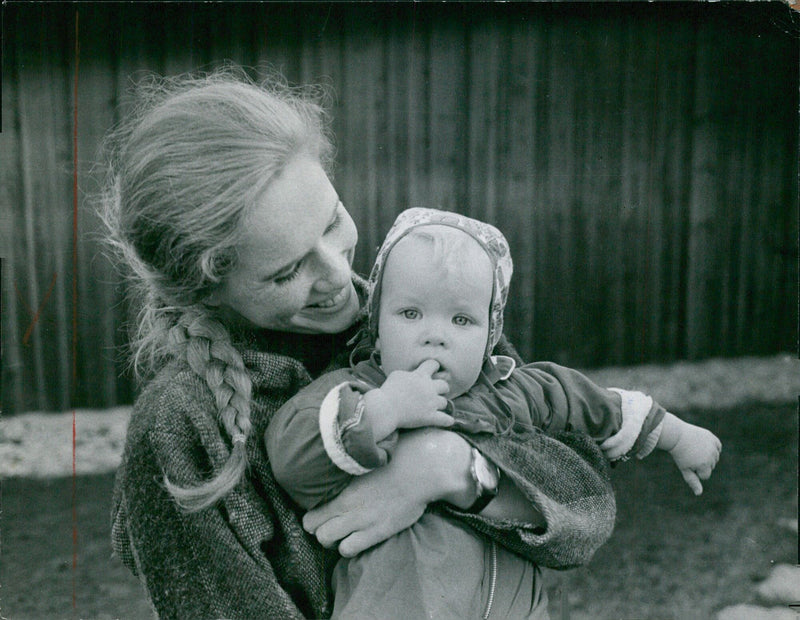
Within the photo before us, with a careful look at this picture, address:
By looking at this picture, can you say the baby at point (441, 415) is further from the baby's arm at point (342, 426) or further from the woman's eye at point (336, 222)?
the woman's eye at point (336, 222)

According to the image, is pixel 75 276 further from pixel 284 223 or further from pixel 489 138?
pixel 284 223

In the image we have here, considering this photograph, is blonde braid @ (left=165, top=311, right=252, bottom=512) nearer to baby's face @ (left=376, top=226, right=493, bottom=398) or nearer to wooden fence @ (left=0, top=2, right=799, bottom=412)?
baby's face @ (left=376, top=226, right=493, bottom=398)

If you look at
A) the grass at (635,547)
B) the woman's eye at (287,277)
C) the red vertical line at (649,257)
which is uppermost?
the woman's eye at (287,277)

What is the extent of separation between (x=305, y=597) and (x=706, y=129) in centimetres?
471

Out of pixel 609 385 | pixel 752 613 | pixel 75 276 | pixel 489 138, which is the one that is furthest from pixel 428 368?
pixel 609 385

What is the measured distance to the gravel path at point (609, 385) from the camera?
476 cm

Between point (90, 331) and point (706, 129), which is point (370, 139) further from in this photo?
point (706, 129)

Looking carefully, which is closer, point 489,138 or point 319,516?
Result: point 319,516

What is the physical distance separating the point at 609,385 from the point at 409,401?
154 inches

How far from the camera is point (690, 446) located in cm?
192

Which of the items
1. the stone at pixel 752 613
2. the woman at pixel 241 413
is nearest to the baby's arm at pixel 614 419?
the woman at pixel 241 413

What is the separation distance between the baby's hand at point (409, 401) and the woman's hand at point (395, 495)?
0.07 metres

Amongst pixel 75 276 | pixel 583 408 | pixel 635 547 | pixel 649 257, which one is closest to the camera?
pixel 583 408

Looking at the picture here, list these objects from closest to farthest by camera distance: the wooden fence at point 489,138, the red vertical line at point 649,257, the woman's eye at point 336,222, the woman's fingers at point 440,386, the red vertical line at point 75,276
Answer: the woman's fingers at point 440,386 → the woman's eye at point 336,222 → the red vertical line at point 75,276 → the wooden fence at point 489,138 → the red vertical line at point 649,257
